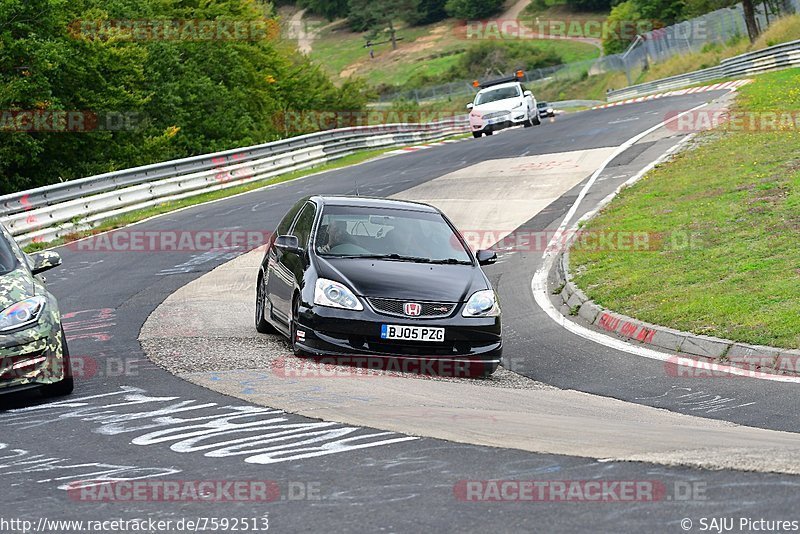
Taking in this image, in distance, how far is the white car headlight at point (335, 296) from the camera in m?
10.2

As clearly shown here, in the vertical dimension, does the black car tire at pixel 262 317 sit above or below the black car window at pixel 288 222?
below

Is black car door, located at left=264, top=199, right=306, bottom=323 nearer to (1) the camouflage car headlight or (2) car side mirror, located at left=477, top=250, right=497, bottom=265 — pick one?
(2) car side mirror, located at left=477, top=250, right=497, bottom=265

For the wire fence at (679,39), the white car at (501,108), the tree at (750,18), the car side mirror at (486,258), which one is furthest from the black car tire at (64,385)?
the tree at (750,18)

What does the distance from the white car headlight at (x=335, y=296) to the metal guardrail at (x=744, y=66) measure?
39798 mm

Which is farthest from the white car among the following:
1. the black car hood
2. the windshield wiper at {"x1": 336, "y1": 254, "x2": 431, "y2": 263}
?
the black car hood

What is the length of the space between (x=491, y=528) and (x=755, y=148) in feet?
63.4

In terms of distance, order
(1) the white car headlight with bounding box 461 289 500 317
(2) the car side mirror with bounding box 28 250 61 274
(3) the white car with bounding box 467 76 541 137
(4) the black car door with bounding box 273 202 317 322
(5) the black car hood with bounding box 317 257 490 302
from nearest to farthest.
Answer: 1. (2) the car side mirror with bounding box 28 250 61 274
2. (5) the black car hood with bounding box 317 257 490 302
3. (1) the white car headlight with bounding box 461 289 500 317
4. (4) the black car door with bounding box 273 202 317 322
5. (3) the white car with bounding box 467 76 541 137

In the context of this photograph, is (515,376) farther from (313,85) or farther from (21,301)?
(313,85)

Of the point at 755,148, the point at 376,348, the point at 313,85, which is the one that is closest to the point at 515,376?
the point at 376,348

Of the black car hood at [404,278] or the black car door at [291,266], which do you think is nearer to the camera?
the black car hood at [404,278]

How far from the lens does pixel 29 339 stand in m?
8.80

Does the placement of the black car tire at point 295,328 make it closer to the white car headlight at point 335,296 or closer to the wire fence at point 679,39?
the white car headlight at point 335,296

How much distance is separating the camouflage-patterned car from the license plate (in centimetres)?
268

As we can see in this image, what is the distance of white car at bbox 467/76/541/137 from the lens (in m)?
40.4
